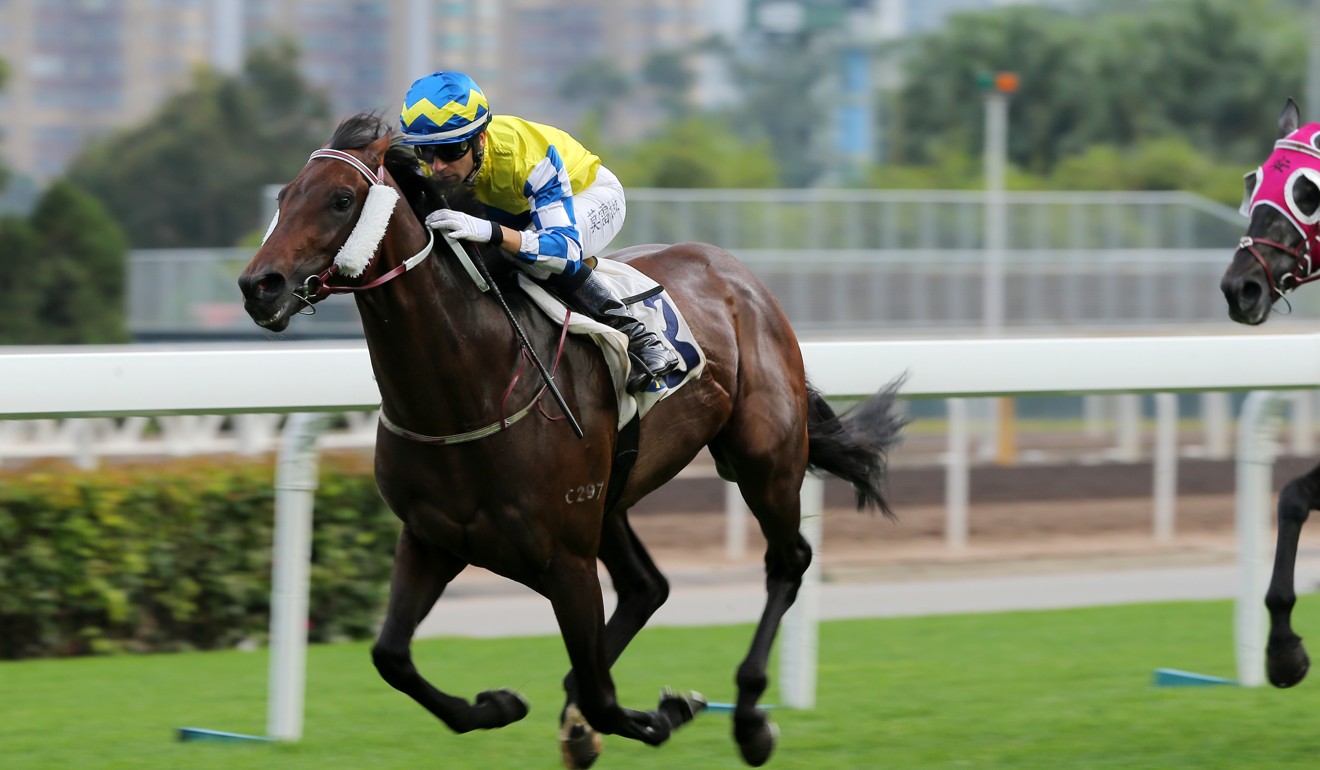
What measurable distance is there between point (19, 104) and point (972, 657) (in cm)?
4084

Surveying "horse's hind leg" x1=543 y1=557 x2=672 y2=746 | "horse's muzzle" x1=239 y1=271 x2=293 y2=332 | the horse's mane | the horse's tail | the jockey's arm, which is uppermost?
the horse's mane

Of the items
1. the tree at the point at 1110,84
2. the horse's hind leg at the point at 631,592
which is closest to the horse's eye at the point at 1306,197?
the horse's hind leg at the point at 631,592

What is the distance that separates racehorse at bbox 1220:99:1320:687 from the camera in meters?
4.49

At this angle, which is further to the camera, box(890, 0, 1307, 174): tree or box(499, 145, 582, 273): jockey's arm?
box(890, 0, 1307, 174): tree

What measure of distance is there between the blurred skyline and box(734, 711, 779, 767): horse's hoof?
98.7 ft

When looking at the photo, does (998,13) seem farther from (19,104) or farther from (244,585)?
(244,585)

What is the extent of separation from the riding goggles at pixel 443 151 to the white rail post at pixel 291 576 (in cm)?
104

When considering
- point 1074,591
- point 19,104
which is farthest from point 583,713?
point 19,104

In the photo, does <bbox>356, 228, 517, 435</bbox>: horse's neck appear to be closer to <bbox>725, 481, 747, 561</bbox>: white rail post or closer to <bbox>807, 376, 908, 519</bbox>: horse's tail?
<bbox>807, 376, 908, 519</bbox>: horse's tail

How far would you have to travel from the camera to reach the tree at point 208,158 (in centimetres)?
3044

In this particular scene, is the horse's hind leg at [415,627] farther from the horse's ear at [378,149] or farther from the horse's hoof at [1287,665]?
the horse's hoof at [1287,665]

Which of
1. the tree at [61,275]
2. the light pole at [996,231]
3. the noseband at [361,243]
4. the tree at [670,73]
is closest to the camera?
the noseband at [361,243]

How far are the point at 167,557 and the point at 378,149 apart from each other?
3.00 m

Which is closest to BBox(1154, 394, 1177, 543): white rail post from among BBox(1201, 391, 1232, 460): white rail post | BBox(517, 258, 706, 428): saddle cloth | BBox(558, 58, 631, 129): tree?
BBox(1201, 391, 1232, 460): white rail post
